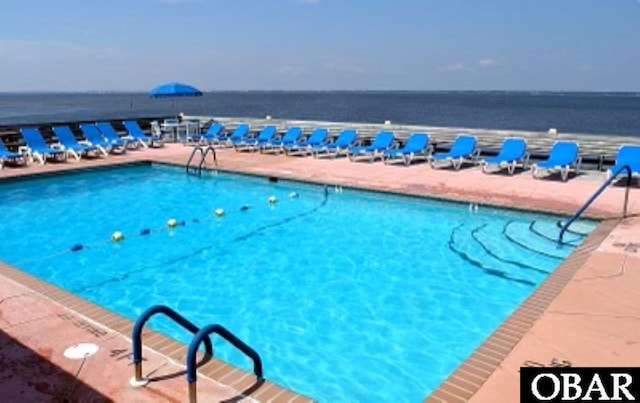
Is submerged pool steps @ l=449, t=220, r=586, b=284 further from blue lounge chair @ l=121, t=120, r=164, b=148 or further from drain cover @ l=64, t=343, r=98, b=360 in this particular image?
blue lounge chair @ l=121, t=120, r=164, b=148

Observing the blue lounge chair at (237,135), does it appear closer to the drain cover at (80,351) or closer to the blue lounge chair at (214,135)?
the blue lounge chair at (214,135)

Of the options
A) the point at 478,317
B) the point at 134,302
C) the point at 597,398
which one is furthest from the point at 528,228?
the point at 134,302

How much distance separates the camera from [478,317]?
17.9ft

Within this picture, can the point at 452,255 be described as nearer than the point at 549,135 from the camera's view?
Yes

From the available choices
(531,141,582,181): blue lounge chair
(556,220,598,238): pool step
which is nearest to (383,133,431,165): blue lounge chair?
(531,141,582,181): blue lounge chair

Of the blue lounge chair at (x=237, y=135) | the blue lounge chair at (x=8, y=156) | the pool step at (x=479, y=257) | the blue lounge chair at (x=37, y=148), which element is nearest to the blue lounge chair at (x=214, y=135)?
the blue lounge chair at (x=237, y=135)

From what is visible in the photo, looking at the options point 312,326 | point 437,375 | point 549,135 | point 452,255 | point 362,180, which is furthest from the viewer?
point 549,135

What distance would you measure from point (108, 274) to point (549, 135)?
10.2 metres

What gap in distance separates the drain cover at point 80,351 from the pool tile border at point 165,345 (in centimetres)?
28

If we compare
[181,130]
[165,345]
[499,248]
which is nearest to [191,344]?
[165,345]

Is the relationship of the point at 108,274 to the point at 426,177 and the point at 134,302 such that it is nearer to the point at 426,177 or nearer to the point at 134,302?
the point at 134,302

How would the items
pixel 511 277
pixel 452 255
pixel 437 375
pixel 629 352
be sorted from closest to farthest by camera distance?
1. pixel 629 352
2. pixel 437 375
3. pixel 511 277
4. pixel 452 255

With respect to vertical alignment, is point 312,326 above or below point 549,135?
below

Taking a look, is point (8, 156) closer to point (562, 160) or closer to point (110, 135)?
point (110, 135)
